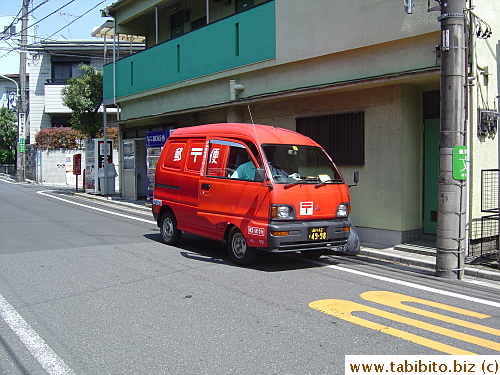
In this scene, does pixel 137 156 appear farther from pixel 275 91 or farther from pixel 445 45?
pixel 445 45

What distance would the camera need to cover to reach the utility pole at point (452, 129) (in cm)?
762

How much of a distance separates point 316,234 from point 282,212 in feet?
2.23

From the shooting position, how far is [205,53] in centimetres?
1488

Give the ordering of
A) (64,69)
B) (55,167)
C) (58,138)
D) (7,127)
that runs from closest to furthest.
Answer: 1. (55,167)
2. (58,138)
3. (64,69)
4. (7,127)

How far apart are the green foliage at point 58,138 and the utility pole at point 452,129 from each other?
2934cm

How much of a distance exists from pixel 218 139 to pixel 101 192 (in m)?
13.4

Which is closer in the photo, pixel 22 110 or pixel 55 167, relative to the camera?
pixel 55 167

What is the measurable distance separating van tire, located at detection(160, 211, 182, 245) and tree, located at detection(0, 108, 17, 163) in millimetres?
38695

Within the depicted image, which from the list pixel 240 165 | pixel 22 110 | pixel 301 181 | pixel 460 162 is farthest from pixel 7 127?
pixel 460 162

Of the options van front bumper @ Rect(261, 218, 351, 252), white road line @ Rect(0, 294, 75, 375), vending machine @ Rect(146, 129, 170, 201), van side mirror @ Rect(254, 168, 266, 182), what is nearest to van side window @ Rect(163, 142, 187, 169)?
van side mirror @ Rect(254, 168, 266, 182)

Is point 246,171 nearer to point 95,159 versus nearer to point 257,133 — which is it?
point 257,133

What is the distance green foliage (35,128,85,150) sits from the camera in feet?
110

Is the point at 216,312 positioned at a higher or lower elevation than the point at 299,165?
lower

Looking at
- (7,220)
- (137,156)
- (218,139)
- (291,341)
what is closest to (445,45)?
(218,139)
